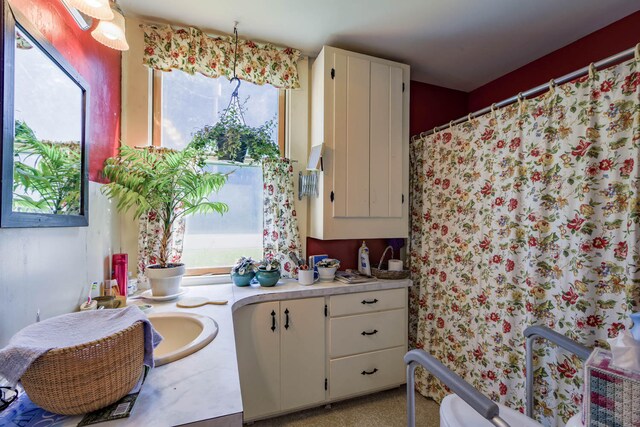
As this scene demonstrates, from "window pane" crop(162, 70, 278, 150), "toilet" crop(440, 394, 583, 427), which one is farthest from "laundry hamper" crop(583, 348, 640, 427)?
"window pane" crop(162, 70, 278, 150)

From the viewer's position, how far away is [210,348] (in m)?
0.95

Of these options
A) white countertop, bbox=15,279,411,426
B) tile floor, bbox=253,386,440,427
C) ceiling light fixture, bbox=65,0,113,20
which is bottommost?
tile floor, bbox=253,386,440,427

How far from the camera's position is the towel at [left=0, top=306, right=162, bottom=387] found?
1.77 ft

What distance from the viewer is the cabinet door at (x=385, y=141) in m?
2.07

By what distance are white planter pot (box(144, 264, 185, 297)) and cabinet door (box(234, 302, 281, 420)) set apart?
0.40m

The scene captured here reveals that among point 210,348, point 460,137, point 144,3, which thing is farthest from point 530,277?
point 144,3

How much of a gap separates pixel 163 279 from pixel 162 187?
0.52m

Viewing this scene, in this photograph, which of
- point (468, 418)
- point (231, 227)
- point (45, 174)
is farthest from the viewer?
point (231, 227)

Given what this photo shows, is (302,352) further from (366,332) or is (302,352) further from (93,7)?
(93,7)

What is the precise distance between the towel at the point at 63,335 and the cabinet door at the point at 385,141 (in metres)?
1.63

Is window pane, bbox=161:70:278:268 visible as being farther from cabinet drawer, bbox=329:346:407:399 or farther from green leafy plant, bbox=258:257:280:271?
cabinet drawer, bbox=329:346:407:399

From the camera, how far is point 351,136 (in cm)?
200

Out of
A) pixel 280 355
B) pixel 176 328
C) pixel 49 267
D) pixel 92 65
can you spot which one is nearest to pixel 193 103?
pixel 92 65

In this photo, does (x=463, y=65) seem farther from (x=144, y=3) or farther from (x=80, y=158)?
(x=80, y=158)
